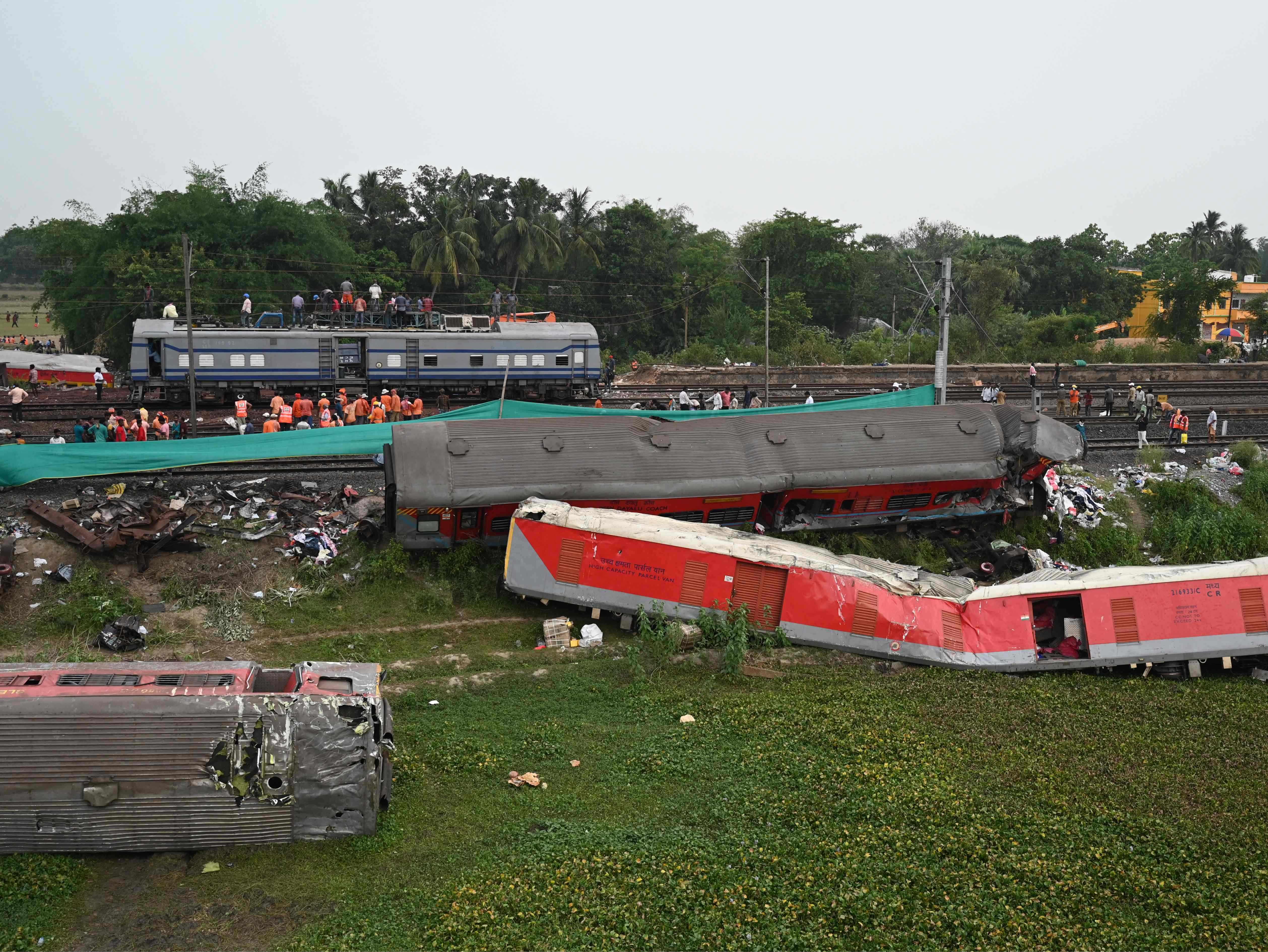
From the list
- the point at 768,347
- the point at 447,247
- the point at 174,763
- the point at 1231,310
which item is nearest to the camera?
the point at 174,763

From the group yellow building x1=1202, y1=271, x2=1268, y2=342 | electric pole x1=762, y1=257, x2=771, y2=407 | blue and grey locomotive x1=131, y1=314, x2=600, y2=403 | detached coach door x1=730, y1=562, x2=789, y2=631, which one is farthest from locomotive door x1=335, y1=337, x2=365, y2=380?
yellow building x1=1202, y1=271, x2=1268, y2=342

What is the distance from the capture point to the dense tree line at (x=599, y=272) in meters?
45.6

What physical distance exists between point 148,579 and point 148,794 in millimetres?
8833

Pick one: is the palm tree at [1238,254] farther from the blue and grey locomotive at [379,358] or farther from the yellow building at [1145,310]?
the blue and grey locomotive at [379,358]

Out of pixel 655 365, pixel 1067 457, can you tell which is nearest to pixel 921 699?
pixel 1067 457

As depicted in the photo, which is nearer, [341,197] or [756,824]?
[756,824]

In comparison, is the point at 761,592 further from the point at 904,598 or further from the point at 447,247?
the point at 447,247

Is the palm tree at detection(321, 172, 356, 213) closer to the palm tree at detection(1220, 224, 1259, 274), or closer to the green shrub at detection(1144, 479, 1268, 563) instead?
the green shrub at detection(1144, 479, 1268, 563)

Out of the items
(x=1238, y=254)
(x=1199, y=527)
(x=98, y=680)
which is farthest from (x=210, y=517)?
(x=1238, y=254)

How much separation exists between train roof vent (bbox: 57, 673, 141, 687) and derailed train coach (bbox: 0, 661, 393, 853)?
0.05ft

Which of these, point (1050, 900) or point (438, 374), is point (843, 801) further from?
point (438, 374)

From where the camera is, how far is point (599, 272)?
58.9m

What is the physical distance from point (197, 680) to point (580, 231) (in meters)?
51.0

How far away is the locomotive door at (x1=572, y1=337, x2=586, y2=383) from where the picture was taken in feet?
120
